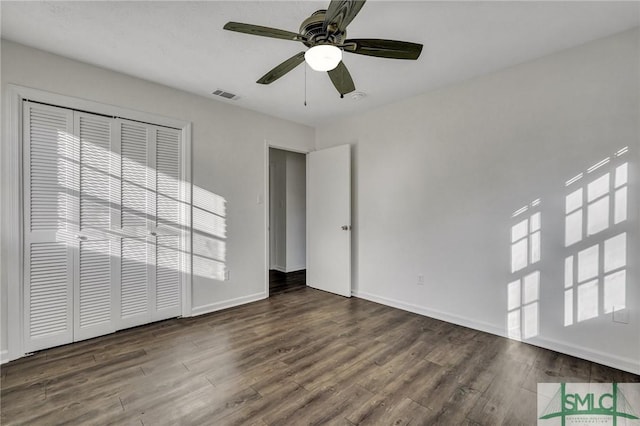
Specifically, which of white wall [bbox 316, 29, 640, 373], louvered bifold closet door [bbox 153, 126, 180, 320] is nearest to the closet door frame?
louvered bifold closet door [bbox 153, 126, 180, 320]

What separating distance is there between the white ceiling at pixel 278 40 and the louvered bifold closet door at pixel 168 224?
688 millimetres

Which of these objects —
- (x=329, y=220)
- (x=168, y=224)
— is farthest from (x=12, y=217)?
(x=329, y=220)

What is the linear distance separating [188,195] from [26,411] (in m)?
2.10

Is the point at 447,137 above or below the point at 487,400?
above

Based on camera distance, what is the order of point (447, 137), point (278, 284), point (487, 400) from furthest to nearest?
1. point (278, 284)
2. point (447, 137)
3. point (487, 400)

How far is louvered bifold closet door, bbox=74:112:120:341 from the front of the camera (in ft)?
8.59

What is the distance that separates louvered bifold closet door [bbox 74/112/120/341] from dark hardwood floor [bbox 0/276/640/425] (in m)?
0.25

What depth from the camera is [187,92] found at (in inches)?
129

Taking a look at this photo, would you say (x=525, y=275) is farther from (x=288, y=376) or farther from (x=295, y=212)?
(x=295, y=212)

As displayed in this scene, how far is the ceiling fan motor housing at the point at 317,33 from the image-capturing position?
5.08 feet

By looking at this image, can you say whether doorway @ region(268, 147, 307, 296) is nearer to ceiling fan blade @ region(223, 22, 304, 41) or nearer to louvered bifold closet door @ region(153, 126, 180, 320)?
louvered bifold closet door @ region(153, 126, 180, 320)

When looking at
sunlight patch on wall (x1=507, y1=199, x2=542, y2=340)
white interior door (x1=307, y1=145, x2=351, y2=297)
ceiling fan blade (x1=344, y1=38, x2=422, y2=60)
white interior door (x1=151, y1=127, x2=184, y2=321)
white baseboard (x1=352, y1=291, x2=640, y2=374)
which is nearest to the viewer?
ceiling fan blade (x1=344, y1=38, x2=422, y2=60)

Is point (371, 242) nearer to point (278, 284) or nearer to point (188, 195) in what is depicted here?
point (278, 284)

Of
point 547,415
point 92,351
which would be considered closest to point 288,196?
point 92,351
